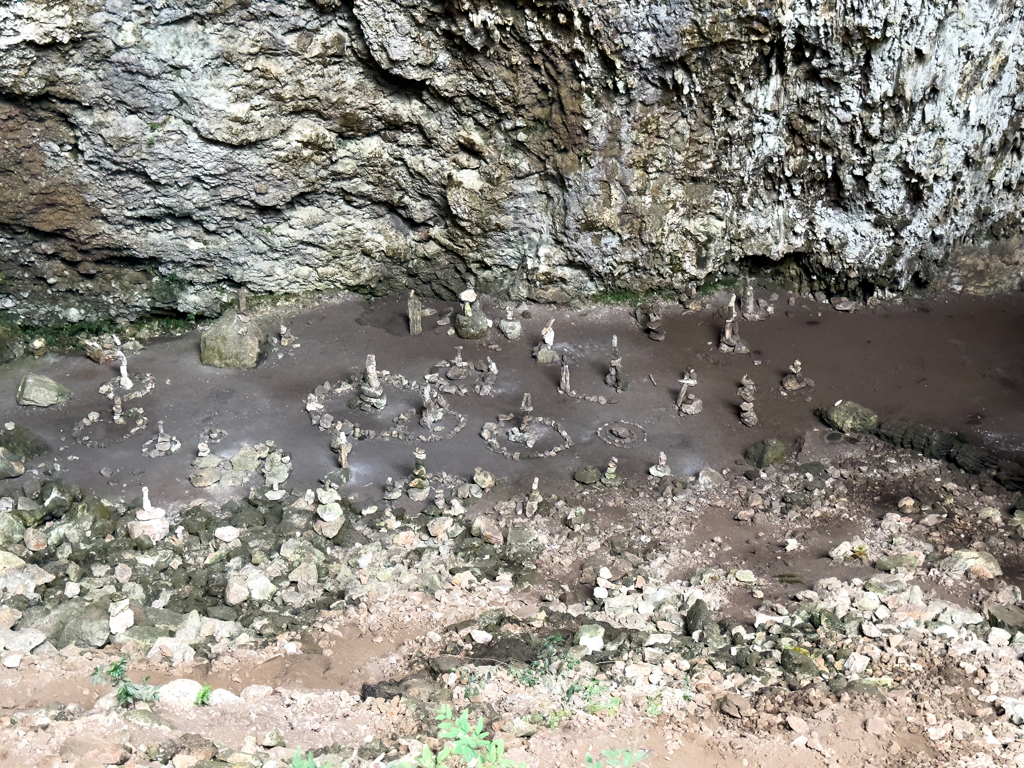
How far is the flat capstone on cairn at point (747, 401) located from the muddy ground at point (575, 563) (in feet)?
0.74

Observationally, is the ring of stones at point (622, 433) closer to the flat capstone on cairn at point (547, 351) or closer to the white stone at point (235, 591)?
the flat capstone on cairn at point (547, 351)

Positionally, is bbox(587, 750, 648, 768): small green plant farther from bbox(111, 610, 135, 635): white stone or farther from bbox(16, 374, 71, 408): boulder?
bbox(16, 374, 71, 408): boulder

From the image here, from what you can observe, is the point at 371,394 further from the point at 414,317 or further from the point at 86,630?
the point at 86,630

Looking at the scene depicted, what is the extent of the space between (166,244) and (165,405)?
3.10 metres

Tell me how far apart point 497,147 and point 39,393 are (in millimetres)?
8435

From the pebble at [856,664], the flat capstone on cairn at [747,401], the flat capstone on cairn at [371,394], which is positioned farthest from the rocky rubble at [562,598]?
the flat capstone on cairn at [371,394]

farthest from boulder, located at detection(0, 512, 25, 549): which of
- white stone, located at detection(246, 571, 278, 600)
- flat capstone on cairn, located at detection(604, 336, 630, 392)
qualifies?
flat capstone on cairn, located at detection(604, 336, 630, 392)

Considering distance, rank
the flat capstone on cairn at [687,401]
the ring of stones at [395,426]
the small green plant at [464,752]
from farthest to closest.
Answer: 1. the flat capstone on cairn at [687,401]
2. the ring of stones at [395,426]
3. the small green plant at [464,752]

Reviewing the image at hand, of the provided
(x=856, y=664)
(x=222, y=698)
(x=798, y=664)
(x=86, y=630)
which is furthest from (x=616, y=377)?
(x=86, y=630)

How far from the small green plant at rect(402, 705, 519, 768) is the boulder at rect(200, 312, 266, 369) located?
368 inches

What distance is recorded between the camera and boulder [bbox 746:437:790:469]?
13.9 meters

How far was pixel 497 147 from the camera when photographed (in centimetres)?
1642

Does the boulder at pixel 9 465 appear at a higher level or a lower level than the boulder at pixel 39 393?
lower

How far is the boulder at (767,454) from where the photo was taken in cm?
1391
